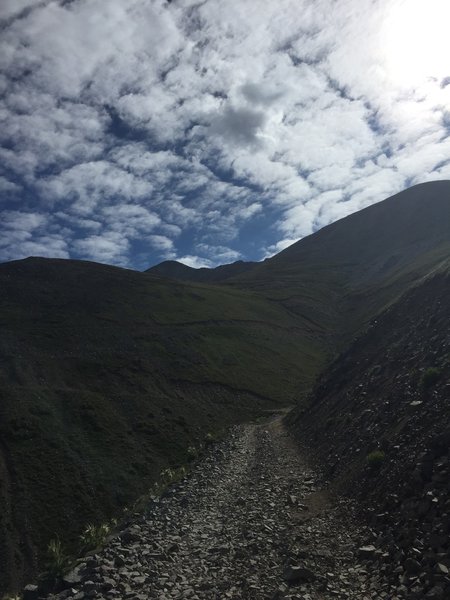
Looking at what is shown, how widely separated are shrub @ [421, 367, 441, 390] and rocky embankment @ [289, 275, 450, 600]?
53 millimetres

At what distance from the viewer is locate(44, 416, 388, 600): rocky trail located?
15.0 metres

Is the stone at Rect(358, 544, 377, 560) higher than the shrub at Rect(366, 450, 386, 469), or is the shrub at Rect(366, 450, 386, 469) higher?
the shrub at Rect(366, 450, 386, 469)

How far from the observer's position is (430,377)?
25.4m

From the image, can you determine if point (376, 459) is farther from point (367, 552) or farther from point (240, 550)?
point (240, 550)

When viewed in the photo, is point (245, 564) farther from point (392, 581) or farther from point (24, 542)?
point (24, 542)

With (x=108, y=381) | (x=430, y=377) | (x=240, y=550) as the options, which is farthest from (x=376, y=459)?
(x=108, y=381)

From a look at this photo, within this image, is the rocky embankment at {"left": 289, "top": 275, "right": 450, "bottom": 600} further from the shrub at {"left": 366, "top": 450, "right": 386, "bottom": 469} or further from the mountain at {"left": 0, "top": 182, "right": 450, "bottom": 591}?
the mountain at {"left": 0, "top": 182, "right": 450, "bottom": 591}

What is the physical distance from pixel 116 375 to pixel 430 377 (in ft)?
183

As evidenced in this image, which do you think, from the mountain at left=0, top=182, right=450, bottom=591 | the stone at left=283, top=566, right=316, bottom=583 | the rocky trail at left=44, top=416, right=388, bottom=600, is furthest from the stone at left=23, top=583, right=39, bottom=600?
the mountain at left=0, top=182, right=450, bottom=591

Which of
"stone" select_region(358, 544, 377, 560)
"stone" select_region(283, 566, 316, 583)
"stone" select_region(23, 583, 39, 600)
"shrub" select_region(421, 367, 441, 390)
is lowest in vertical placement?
"stone" select_region(358, 544, 377, 560)

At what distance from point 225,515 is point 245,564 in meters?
6.45

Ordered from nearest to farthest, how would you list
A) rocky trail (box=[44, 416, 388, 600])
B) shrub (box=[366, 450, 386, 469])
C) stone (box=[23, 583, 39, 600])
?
rocky trail (box=[44, 416, 388, 600]) < stone (box=[23, 583, 39, 600]) < shrub (box=[366, 450, 386, 469])

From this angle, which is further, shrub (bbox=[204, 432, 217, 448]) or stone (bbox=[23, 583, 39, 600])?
shrub (bbox=[204, 432, 217, 448])

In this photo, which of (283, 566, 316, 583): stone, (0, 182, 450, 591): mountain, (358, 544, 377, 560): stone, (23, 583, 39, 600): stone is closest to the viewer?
(283, 566, 316, 583): stone
